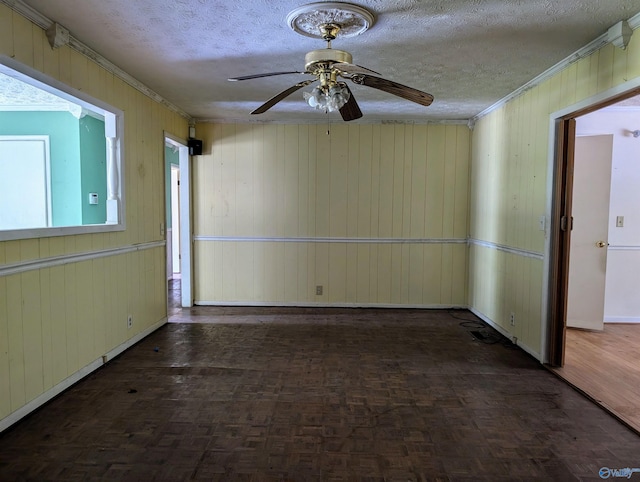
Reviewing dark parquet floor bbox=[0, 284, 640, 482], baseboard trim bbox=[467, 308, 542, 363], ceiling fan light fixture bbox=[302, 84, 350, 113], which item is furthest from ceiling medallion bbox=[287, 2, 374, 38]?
baseboard trim bbox=[467, 308, 542, 363]

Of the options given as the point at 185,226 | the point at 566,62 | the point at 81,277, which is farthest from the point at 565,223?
the point at 185,226

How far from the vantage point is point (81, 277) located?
9.14ft

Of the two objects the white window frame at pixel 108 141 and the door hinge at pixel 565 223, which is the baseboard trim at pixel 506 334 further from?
the white window frame at pixel 108 141

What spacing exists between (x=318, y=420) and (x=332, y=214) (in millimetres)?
3036

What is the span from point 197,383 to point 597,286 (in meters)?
3.98

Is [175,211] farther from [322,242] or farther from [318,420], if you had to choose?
[318,420]

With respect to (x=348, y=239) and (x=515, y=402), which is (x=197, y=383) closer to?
(x=515, y=402)

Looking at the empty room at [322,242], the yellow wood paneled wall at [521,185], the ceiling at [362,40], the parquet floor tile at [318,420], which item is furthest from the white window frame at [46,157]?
the yellow wood paneled wall at [521,185]

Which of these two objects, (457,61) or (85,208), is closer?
(457,61)

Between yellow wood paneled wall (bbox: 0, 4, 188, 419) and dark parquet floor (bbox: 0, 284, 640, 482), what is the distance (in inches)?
10.3

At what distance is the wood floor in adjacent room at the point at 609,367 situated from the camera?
2.54 m

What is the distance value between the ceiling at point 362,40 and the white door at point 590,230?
111 cm

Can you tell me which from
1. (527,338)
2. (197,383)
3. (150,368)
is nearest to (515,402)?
(527,338)

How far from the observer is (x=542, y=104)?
3236 mm
